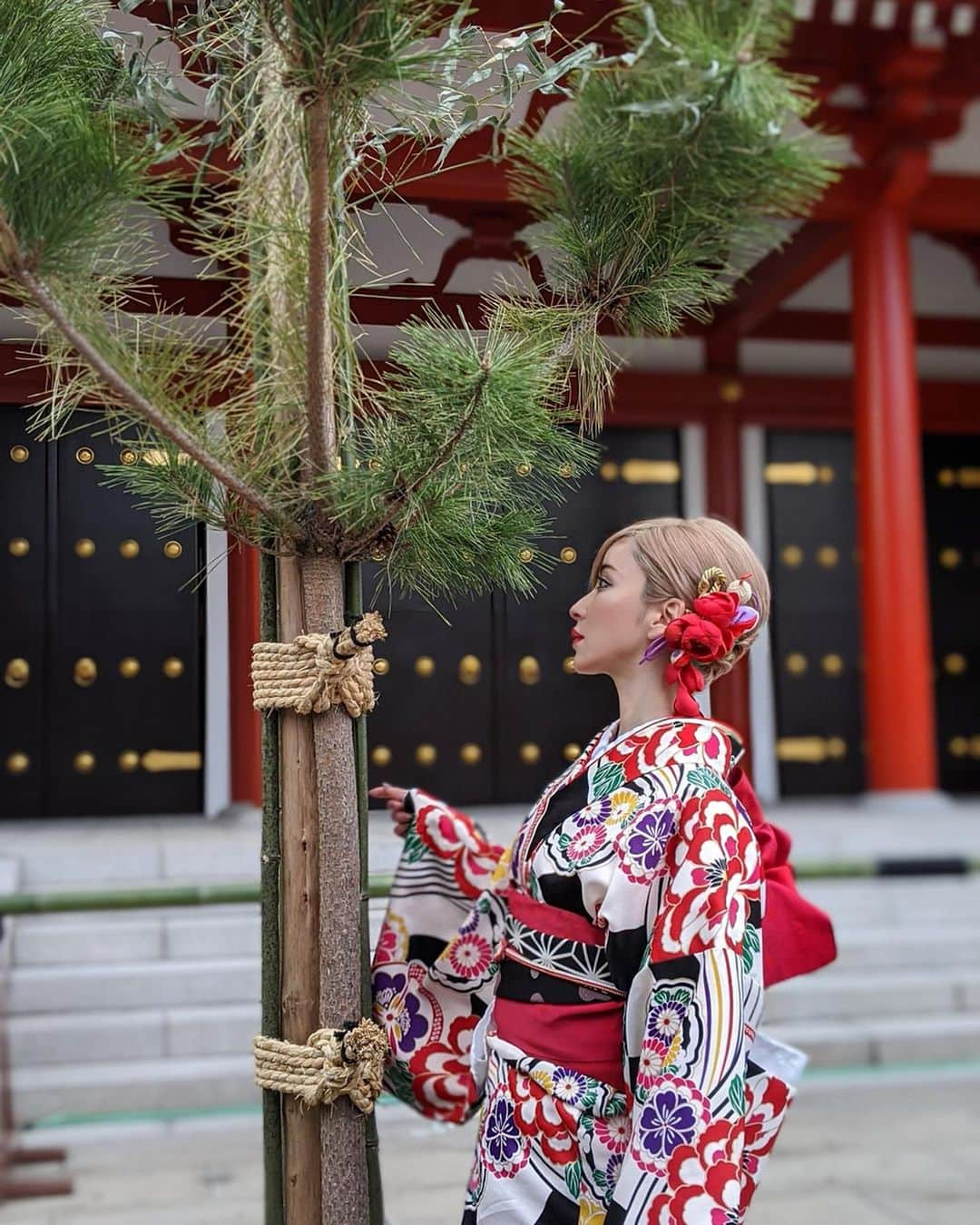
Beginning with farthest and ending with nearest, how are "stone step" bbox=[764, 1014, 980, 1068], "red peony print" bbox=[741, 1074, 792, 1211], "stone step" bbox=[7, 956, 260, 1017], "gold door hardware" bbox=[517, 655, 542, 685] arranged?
1. "stone step" bbox=[764, 1014, 980, 1068]
2. "stone step" bbox=[7, 956, 260, 1017]
3. "gold door hardware" bbox=[517, 655, 542, 685]
4. "red peony print" bbox=[741, 1074, 792, 1211]

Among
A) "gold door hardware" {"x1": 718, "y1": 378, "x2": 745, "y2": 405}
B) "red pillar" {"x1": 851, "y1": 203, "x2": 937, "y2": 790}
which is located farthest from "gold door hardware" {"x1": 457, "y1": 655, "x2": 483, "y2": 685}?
"gold door hardware" {"x1": 718, "y1": 378, "x2": 745, "y2": 405}

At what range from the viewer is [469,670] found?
204 centimetres

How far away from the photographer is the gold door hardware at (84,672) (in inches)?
71.1

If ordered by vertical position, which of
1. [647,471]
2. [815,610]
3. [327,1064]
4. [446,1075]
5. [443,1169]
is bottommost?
[443,1169]

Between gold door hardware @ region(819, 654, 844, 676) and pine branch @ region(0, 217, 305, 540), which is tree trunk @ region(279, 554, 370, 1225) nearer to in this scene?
pine branch @ region(0, 217, 305, 540)

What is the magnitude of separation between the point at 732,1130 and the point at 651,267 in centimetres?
90

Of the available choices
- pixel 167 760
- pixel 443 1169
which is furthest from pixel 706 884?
pixel 443 1169

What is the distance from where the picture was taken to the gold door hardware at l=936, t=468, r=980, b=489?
312 inches

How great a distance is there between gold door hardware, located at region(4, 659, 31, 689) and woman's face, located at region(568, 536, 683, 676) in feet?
2.37

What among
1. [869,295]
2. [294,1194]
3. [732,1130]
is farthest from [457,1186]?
[869,295]

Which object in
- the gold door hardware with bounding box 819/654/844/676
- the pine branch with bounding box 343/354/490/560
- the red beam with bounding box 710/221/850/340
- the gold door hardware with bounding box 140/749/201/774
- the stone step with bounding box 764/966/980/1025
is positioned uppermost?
the red beam with bounding box 710/221/850/340

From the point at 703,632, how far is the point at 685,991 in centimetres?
38

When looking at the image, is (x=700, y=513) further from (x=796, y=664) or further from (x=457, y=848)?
(x=457, y=848)

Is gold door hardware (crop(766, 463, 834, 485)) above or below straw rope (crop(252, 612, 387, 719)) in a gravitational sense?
above
